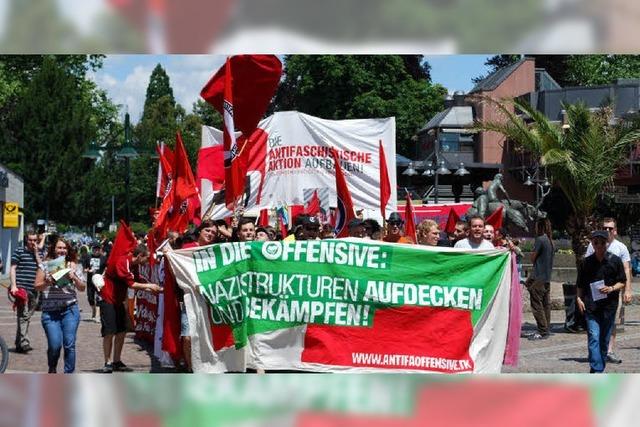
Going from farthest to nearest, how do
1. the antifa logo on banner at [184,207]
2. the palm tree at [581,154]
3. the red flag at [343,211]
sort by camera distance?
the palm tree at [581,154], the antifa logo on banner at [184,207], the red flag at [343,211]

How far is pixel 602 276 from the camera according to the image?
12070 mm

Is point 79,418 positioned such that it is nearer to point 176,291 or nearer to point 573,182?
point 176,291

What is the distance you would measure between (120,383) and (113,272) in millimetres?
5303

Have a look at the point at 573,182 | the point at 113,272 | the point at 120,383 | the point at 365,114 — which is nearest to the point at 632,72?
the point at 365,114

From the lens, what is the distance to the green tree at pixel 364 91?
64.8 m

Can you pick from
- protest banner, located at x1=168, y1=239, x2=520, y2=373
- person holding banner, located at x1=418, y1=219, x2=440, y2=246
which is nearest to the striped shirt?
protest banner, located at x1=168, y1=239, x2=520, y2=373

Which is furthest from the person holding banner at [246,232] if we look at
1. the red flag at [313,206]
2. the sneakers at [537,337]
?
the red flag at [313,206]

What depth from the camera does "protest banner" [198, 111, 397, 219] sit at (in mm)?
18219

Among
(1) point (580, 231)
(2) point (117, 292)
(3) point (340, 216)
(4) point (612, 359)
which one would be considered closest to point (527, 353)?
(4) point (612, 359)

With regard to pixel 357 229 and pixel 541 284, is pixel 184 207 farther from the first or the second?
pixel 541 284

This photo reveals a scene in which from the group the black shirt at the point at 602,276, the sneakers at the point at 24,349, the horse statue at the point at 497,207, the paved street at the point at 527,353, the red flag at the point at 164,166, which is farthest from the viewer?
the horse statue at the point at 497,207

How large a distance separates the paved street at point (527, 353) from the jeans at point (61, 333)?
164 cm

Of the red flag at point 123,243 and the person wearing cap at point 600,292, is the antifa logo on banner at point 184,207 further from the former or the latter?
the person wearing cap at point 600,292

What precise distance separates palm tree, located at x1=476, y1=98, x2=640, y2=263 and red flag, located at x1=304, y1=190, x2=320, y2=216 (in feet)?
11.9
